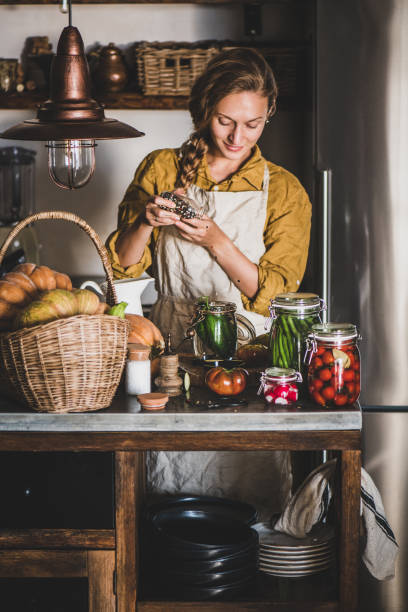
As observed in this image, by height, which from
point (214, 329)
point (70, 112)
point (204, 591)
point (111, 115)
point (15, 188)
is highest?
Result: point (111, 115)

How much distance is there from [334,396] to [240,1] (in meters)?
2.68

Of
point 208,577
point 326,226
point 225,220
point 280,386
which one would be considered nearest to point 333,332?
point 280,386

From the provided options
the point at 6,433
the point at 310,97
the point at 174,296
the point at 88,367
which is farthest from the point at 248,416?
the point at 310,97

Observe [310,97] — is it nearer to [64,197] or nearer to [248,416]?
[64,197]

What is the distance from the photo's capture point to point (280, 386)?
5.05ft

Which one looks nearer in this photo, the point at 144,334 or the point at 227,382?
the point at 227,382

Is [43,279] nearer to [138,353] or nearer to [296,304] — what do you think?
[138,353]

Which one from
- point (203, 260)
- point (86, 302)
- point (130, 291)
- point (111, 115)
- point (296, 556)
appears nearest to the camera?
point (86, 302)

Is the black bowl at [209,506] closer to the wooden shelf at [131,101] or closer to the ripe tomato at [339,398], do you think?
the ripe tomato at [339,398]

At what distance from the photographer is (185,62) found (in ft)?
11.7

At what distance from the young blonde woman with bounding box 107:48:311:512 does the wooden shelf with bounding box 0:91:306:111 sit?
1138 mm

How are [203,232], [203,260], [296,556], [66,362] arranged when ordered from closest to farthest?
1. [66,362]
2. [296,556]
3. [203,232]
4. [203,260]

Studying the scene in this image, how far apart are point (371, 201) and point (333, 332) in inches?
53.3

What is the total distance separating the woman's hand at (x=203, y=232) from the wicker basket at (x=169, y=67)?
1.56 meters
